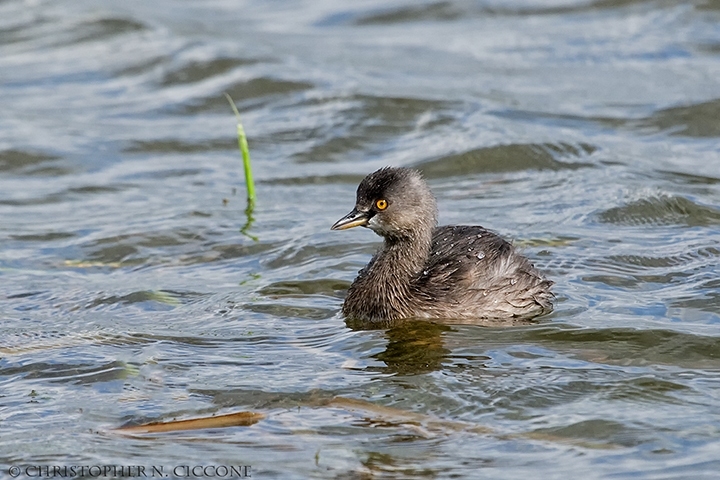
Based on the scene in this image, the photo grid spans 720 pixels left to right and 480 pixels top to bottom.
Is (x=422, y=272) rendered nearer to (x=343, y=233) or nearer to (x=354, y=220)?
(x=354, y=220)

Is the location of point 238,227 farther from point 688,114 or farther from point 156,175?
point 688,114

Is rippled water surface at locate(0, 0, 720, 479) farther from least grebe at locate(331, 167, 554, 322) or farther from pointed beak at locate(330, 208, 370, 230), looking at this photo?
pointed beak at locate(330, 208, 370, 230)

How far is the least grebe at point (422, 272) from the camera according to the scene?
807 centimetres

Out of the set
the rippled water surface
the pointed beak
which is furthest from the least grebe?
the rippled water surface

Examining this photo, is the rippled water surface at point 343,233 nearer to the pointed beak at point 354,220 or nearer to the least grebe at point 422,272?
the least grebe at point 422,272

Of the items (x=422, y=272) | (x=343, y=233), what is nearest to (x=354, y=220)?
(x=422, y=272)

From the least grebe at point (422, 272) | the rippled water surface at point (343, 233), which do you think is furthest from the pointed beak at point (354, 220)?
the rippled water surface at point (343, 233)

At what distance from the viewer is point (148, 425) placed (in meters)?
6.18

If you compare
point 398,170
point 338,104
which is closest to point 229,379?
point 398,170

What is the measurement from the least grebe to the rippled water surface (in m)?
0.23

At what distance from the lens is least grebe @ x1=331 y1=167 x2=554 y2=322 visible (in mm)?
8070

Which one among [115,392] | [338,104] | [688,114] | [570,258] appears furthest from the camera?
[338,104]

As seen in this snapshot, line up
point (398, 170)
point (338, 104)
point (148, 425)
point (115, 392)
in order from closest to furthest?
point (148, 425) < point (115, 392) < point (398, 170) < point (338, 104)

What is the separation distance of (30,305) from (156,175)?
338 centimetres
